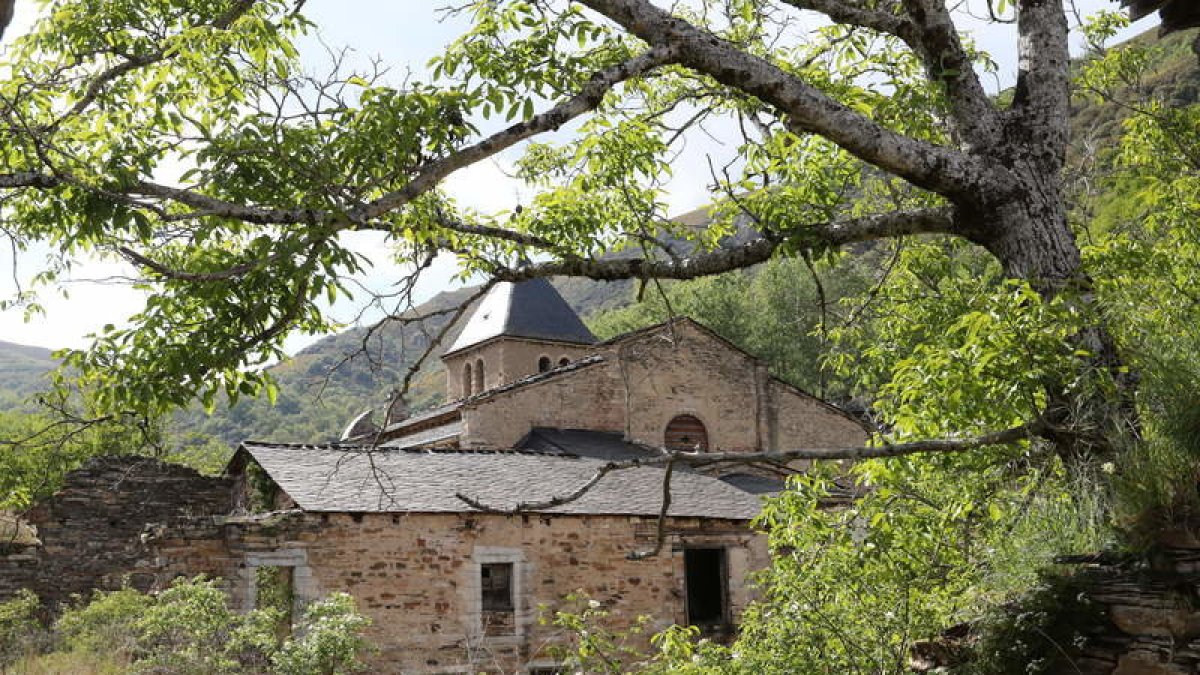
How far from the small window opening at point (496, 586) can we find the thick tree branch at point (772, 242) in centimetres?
1113

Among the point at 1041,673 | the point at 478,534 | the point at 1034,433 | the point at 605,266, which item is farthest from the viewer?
the point at 478,534

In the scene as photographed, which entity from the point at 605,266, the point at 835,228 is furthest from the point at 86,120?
the point at 835,228

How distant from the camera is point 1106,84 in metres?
8.86

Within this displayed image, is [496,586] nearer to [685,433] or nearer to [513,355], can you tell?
[685,433]

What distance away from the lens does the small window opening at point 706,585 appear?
17984 mm

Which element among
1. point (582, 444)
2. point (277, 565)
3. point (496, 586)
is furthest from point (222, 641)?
point (582, 444)

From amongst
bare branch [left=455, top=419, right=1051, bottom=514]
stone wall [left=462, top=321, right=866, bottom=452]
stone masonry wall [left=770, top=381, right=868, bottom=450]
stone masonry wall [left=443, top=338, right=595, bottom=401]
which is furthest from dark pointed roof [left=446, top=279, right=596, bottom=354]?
bare branch [left=455, top=419, right=1051, bottom=514]

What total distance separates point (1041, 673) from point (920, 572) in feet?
4.27

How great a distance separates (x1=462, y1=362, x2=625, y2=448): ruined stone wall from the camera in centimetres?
2327

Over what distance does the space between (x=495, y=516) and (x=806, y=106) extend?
1162cm

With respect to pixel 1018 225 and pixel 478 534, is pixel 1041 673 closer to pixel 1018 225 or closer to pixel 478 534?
pixel 1018 225

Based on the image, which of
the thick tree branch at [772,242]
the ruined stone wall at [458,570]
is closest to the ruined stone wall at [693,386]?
the ruined stone wall at [458,570]

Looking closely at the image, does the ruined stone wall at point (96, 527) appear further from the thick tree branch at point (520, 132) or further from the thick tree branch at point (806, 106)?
the thick tree branch at point (806, 106)

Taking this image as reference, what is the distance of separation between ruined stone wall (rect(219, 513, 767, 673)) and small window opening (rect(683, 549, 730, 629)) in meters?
1.21
